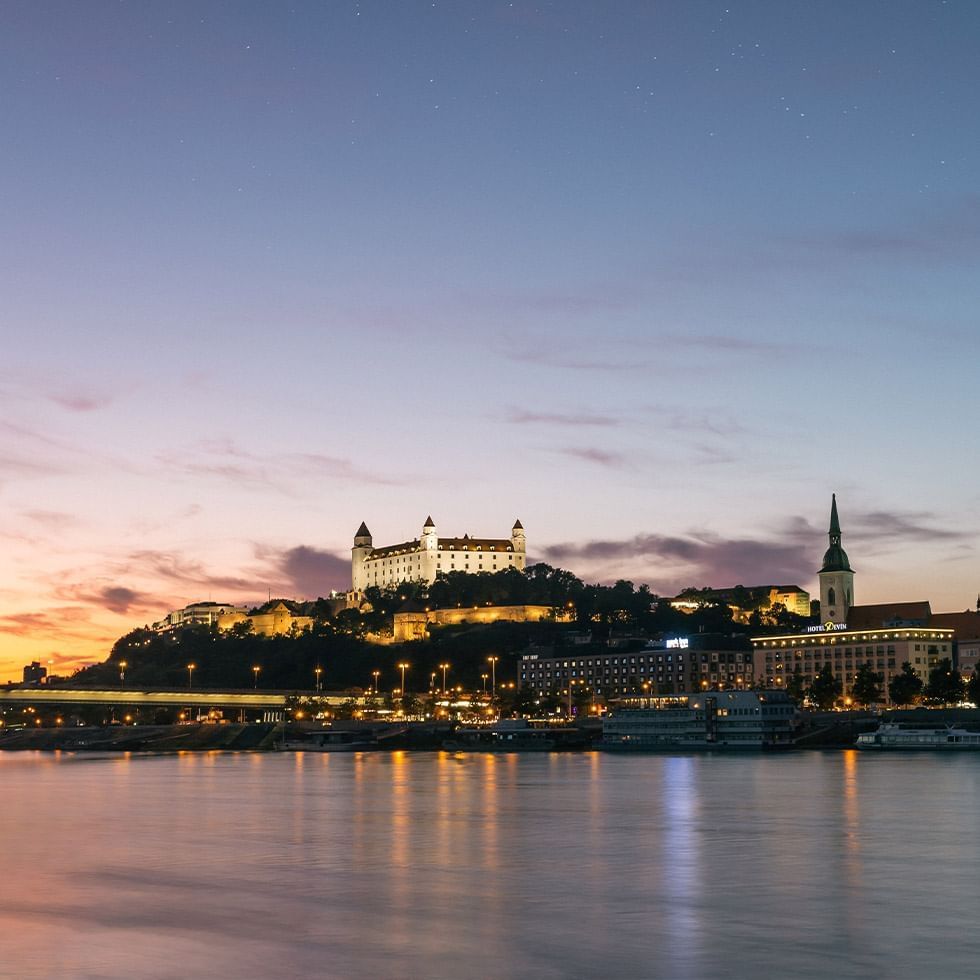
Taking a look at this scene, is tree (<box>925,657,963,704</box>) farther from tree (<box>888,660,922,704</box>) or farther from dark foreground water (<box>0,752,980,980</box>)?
dark foreground water (<box>0,752,980,980</box>)

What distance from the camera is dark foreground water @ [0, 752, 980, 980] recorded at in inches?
1299

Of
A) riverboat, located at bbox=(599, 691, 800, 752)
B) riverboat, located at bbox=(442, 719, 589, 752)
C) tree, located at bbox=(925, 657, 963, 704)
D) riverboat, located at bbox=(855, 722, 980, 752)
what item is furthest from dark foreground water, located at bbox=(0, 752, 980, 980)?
tree, located at bbox=(925, 657, 963, 704)

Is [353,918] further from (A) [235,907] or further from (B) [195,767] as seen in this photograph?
(B) [195,767]

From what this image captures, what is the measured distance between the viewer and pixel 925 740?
516 ft

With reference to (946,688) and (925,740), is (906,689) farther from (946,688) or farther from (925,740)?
(925,740)

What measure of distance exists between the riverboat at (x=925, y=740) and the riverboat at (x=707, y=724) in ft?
35.8

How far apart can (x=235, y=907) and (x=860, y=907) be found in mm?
19144

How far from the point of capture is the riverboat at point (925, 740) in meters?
156

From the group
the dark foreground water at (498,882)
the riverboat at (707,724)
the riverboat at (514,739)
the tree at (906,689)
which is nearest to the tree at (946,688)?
the tree at (906,689)

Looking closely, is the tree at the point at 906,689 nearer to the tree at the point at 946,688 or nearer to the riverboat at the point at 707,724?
the tree at the point at 946,688

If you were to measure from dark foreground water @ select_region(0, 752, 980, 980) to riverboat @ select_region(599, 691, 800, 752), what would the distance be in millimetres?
65191

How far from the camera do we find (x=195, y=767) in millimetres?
137750

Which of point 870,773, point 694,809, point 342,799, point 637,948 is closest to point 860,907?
point 637,948

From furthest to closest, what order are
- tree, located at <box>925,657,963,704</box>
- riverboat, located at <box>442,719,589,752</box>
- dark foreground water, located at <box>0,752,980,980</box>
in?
1. tree, located at <box>925,657,963,704</box>
2. riverboat, located at <box>442,719,589,752</box>
3. dark foreground water, located at <box>0,752,980,980</box>
